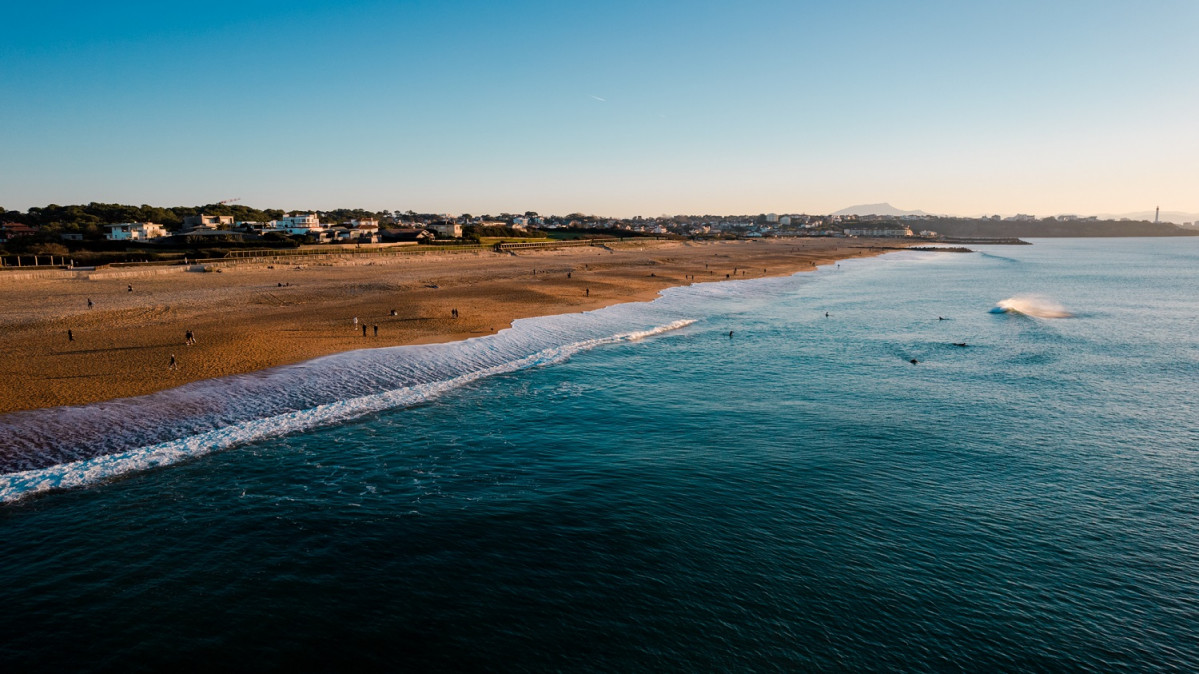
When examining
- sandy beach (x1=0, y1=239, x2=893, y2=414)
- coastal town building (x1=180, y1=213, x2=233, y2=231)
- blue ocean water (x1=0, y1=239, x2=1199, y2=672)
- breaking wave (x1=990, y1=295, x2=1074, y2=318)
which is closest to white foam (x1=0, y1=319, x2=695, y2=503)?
blue ocean water (x1=0, y1=239, x2=1199, y2=672)

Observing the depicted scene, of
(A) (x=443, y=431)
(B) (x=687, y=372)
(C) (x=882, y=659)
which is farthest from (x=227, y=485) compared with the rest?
(B) (x=687, y=372)

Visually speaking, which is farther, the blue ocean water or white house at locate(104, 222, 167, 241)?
white house at locate(104, 222, 167, 241)

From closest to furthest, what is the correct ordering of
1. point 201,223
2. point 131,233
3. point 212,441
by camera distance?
point 212,441 → point 131,233 → point 201,223

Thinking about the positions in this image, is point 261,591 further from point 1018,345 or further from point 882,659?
point 1018,345

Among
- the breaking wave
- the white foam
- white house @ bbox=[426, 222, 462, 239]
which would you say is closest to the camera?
the white foam

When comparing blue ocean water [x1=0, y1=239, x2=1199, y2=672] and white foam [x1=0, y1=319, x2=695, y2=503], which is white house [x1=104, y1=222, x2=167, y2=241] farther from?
white foam [x1=0, y1=319, x2=695, y2=503]

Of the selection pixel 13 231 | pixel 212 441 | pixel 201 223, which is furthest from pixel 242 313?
pixel 201 223

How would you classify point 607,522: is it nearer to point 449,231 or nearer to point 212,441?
point 212,441
